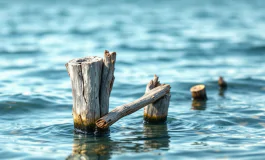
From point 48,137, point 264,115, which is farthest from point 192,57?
point 48,137

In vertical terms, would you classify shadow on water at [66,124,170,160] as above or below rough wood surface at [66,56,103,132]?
below

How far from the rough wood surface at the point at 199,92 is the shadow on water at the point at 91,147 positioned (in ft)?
14.7

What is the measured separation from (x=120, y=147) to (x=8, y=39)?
64.9ft

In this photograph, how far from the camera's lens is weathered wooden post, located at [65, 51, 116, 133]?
9.08 meters

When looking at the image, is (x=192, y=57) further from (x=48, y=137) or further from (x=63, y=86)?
(x=48, y=137)

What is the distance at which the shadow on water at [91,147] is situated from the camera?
29.2ft

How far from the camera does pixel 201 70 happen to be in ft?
62.2

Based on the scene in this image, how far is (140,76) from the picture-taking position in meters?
18.0

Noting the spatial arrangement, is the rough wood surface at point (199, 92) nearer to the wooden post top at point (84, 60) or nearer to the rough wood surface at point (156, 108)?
the rough wood surface at point (156, 108)

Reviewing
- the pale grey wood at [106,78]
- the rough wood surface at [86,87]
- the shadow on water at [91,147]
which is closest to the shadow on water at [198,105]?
the shadow on water at [91,147]

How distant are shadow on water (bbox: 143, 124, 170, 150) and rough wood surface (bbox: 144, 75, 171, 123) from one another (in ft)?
0.52

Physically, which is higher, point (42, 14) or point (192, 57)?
point (42, 14)

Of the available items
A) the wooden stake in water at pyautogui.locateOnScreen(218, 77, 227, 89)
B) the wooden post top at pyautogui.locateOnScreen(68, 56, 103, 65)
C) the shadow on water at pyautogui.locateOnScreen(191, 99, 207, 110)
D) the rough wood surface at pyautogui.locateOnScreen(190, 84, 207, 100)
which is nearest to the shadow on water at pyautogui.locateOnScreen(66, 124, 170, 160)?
the wooden post top at pyautogui.locateOnScreen(68, 56, 103, 65)

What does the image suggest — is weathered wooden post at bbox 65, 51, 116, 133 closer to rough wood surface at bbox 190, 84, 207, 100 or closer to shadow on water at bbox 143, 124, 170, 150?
shadow on water at bbox 143, 124, 170, 150
